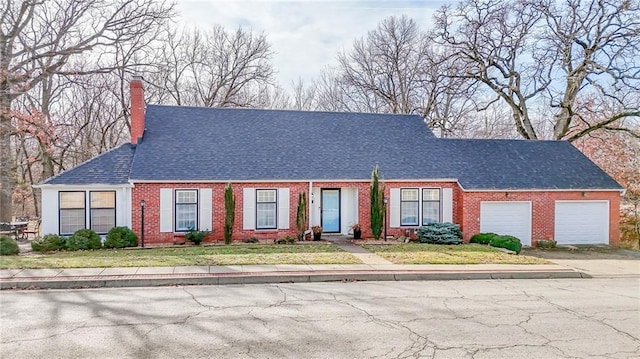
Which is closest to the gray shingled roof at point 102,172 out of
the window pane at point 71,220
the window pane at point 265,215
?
the window pane at point 71,220

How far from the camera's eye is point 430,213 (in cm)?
1783

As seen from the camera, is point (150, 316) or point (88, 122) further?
point (88, 122)

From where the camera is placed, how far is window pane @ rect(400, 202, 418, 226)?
1764 centimetres

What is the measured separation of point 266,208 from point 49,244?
7384 millimetres

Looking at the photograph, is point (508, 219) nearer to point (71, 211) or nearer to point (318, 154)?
point (318, 154)

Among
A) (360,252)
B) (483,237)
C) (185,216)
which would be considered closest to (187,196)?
(185,216)

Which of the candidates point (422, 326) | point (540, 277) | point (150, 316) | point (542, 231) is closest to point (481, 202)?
point (542, 231)

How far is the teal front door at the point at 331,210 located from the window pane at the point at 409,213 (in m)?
2.68

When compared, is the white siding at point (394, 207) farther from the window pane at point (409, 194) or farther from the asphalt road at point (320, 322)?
the asphalt road at point (320, 322)

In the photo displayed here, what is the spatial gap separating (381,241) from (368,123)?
271 inches

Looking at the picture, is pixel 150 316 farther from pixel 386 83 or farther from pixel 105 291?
pixel 386 83

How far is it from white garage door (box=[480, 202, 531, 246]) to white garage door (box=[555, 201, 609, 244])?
140 centimetres

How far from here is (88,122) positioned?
28.0 metres

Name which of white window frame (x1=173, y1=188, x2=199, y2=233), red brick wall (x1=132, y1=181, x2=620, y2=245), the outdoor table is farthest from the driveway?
the outdoor table
